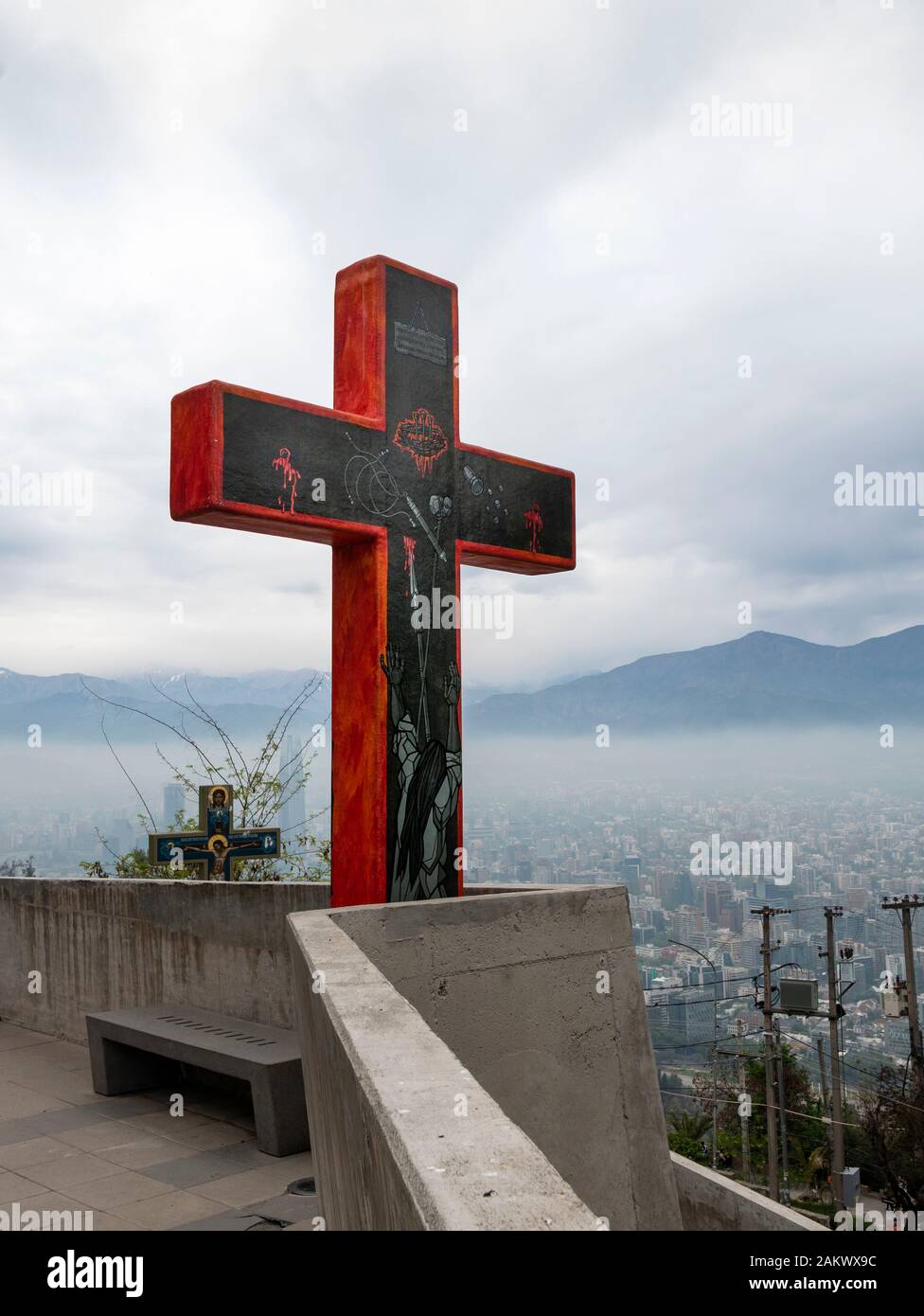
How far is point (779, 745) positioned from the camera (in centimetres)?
19688

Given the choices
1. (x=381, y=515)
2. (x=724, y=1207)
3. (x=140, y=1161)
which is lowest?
(x=724, y=1207)

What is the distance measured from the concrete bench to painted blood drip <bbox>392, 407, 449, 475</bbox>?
10.3 feet

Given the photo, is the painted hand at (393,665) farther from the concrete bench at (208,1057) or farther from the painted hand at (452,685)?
the concrete bench at (208,1057)

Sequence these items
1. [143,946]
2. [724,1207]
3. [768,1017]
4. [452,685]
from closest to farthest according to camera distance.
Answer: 1. [452,685]
2. [724,1207]
3. [143,946]
4. [768,1017]

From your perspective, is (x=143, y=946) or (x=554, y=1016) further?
(x=143, y=946)

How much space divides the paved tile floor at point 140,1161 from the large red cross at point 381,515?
53.1 inches

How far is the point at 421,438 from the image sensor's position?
19.2ft

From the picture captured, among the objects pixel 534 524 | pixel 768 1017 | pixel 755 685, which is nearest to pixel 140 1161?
pixel 534 524

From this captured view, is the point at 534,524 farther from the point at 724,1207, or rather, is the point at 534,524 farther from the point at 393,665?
the point at 724,1207

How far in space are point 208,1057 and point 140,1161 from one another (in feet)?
1.76

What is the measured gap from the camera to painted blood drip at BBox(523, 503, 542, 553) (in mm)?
6461

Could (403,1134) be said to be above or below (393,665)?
below

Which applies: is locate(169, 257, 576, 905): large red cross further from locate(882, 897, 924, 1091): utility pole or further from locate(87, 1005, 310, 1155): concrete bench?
locate(882, 897, 924, 1091): utility pole

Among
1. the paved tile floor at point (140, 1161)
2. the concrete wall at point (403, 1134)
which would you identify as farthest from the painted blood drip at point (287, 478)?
the paved tile floor at point (140, 1161)
